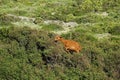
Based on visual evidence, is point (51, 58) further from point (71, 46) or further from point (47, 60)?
point (71, 46)

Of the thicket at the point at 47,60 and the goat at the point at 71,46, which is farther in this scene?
the goat at the point at 71,46

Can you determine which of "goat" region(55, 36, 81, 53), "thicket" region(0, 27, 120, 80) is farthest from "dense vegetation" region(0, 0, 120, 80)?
"goat" region(55, 36, 81, 53)

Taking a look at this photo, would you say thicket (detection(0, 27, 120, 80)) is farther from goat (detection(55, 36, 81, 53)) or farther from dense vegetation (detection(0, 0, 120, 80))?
goat (detection(55, 36, 81, 53))

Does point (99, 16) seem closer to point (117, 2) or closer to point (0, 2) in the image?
point (117, 2)

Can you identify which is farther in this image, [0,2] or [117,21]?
[0,2]

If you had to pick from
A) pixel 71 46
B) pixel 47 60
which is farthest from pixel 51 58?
pixel 71 46

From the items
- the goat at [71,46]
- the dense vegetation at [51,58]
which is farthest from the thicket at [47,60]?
the goat at [71,46]

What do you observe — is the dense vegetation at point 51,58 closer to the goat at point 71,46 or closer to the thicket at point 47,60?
the thicket at point 47,60

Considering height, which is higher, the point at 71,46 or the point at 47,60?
the point at 71,46

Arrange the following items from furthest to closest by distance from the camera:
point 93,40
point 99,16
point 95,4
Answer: point 95,4 → point 99,16 → point 93,40

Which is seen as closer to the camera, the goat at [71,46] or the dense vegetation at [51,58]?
the dense vegetation at [51,58]

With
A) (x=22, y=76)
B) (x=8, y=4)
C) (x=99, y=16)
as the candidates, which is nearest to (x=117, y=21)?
(x=99, y=16)
